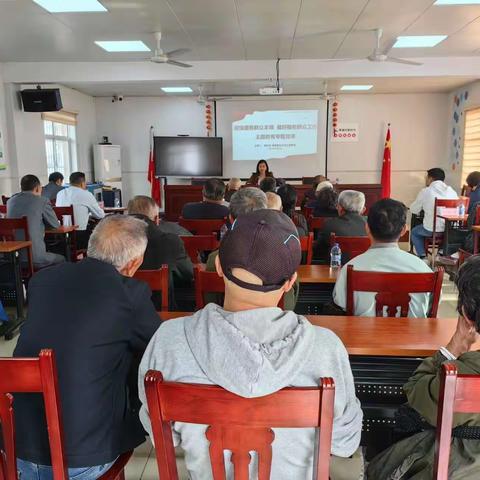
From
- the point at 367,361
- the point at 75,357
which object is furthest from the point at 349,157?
the point at 75,357

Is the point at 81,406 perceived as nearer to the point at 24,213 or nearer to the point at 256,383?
the point at 256,383

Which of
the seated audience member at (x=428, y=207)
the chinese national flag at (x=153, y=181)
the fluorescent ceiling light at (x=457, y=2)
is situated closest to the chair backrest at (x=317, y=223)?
the seated audience member at (x=428, y=207)

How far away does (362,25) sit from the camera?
16.8 feet

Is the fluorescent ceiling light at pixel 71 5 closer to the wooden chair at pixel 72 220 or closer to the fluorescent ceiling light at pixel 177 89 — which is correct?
the wooden chair at pixel 72 220

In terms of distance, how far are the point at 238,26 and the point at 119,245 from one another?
14.1ft

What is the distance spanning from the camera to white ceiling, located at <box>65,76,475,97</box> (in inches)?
332

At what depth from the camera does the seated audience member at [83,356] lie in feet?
4.12

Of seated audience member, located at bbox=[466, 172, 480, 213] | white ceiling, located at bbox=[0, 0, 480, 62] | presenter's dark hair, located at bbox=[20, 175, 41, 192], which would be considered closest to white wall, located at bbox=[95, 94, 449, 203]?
white ceiling, located at bbox=[0, 0, 480, 62]

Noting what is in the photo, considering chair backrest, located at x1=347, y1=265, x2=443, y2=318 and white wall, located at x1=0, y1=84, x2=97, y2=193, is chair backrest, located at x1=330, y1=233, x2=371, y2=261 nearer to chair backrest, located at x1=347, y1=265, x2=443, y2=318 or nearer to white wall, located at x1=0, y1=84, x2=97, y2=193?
chair backrest, located at x1=347, y1=265, x2=443, y2=318

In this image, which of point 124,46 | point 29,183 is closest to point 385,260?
point 29,183

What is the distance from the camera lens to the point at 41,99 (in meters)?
6.98

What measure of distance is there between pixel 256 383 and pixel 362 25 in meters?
5.18

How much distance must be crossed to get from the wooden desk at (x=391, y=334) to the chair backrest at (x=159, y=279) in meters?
0.11

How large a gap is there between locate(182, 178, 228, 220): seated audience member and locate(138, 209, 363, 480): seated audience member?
311 cm
